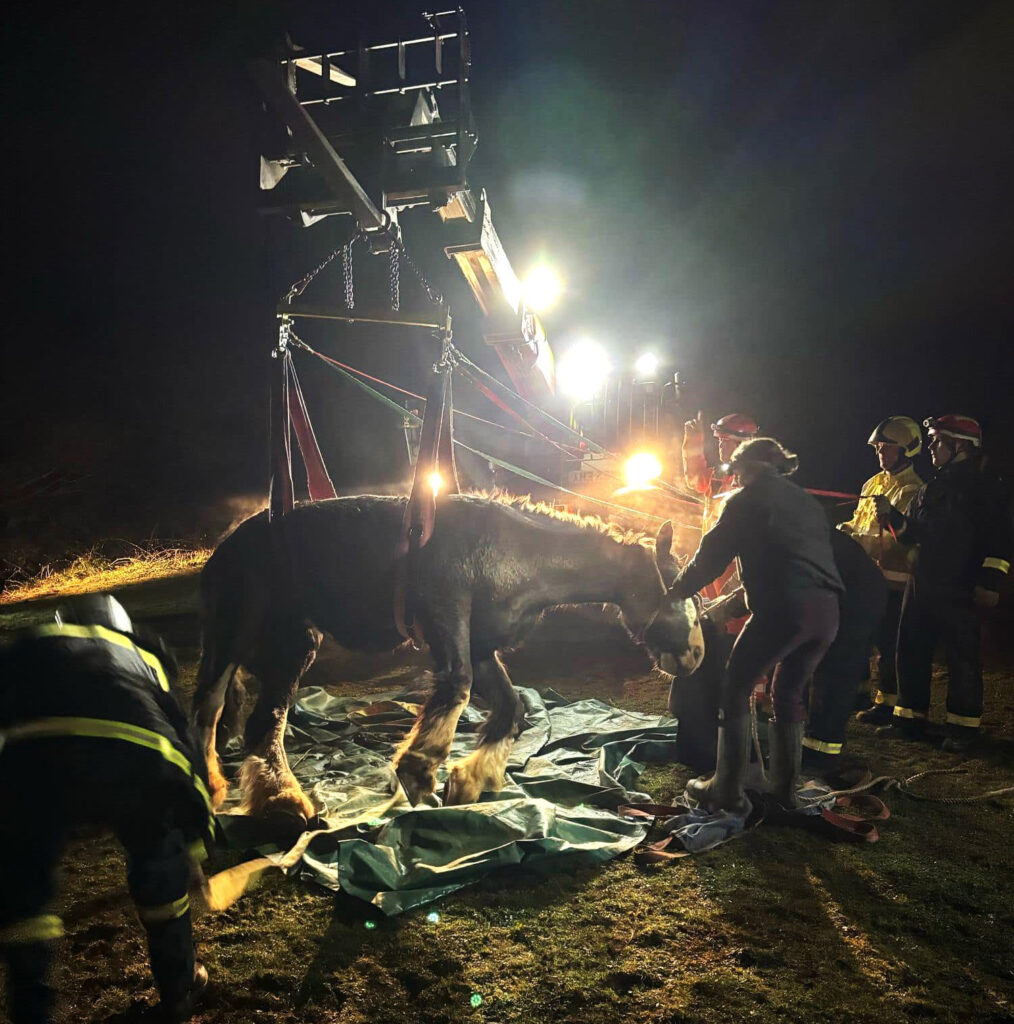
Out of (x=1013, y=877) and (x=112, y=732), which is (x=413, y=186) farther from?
(x=1013, y=877)

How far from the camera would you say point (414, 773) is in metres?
3.47

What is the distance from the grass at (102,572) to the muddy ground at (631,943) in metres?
9.81

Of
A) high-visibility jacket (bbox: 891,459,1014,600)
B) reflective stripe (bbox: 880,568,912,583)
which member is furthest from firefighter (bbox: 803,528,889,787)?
reflective stripe (bbox: 880,568,912,583)

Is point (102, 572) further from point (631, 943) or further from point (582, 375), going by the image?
point (631, 943)

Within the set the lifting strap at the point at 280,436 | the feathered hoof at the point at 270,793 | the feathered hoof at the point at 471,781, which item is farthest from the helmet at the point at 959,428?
the feathered hoof at the point at 270,793

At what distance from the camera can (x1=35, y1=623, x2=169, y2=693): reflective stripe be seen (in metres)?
1.70

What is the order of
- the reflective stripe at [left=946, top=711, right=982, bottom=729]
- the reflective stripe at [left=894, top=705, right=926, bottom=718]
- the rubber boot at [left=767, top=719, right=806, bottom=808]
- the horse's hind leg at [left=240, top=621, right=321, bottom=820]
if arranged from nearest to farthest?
the rubber boot at [left=767, top=719, right=806, bottom=808] < the horse's hind leg at [left=240, top=621, right=321, bottom=820] < the reflective stripe at [left=946, top=711, right=982, bottom=729] < the reflective stripe at [left=894, top=705, right=926, bottom=718]

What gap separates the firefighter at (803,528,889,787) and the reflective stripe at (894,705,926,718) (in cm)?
127

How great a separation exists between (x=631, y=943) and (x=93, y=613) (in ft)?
7.54

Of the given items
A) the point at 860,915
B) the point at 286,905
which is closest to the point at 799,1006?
the point at 860,915

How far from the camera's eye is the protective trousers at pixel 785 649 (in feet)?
10.4

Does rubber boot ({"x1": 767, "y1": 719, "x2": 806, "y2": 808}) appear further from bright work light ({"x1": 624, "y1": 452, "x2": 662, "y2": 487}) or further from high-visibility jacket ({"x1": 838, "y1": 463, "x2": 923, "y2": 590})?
bright work light ({"x1": 624, "y1": 452, "x2": 662, "y2": 487})

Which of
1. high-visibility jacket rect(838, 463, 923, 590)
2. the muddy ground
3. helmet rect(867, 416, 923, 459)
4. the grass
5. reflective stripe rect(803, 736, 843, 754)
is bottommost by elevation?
the grass

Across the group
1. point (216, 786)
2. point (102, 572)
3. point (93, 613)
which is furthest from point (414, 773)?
point (102, 572)
